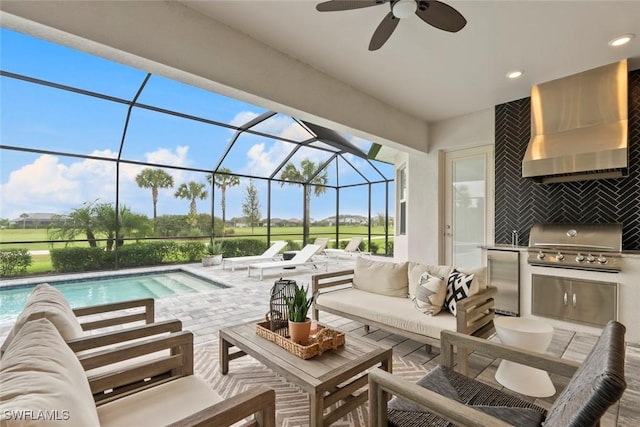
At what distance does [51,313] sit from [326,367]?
1433mm

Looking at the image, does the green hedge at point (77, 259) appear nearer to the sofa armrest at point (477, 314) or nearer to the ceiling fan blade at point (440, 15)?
the sofa armrest at point (477, 314)

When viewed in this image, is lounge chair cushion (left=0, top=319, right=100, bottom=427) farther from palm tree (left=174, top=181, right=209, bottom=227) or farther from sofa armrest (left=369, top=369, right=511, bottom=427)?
palm tree (left=174, top=181, right=209, bottom=227)

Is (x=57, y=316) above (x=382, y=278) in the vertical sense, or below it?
A: above

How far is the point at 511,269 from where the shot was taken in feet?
12.6

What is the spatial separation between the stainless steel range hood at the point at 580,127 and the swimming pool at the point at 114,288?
219 inches

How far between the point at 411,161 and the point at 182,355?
4.89 m

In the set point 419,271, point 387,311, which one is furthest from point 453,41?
point 387,311

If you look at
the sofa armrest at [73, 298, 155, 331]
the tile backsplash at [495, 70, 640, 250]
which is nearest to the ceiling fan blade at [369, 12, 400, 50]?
the sofa armrest at [73, 298, 155, 331]

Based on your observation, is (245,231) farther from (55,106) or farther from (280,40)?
(280,40)

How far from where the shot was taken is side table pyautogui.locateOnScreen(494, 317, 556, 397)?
6.91 ft

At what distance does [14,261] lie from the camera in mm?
6570

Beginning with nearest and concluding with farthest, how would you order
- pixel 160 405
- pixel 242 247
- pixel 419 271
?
pixel 160 405 → pixel 419 271 → pixel 242 247

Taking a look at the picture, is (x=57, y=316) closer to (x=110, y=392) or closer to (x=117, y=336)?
(x=117, y=336)

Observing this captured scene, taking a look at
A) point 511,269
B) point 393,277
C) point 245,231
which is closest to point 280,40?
point 393,277
